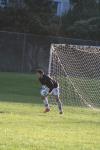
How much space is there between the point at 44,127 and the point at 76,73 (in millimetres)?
17524

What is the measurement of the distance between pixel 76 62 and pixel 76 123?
19.1m

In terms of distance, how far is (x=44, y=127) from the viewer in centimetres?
1570

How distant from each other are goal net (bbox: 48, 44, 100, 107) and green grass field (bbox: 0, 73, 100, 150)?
169 cm

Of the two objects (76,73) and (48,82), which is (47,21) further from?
(48,82)

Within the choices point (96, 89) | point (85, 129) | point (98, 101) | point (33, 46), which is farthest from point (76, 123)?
point (33, 46)

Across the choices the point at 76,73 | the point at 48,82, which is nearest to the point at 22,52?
the point at 76,73

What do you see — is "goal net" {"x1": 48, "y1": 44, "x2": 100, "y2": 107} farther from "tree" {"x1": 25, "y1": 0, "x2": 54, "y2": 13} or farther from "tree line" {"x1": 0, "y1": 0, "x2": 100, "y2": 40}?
"tree" {"x1": 25, "y1": 0, "x2": 54, "y2": 13}

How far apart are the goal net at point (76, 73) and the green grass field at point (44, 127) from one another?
1686 mm

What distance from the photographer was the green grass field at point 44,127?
12600 millimetres

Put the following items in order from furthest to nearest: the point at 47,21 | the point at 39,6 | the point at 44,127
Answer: the point at 39,6 → the point at 47,21 → the point at 44,127

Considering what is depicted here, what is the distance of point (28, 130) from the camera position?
585 inches

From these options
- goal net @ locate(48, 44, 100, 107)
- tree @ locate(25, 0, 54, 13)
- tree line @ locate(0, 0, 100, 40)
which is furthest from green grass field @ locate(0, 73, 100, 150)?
tree @ locate(25, 0, 54, 13)

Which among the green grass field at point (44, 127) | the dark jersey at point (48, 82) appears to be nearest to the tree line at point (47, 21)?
the green grass field at point (44, 127)

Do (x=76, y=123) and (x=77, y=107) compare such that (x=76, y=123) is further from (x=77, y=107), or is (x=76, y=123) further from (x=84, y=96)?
(x=84, y=96)
